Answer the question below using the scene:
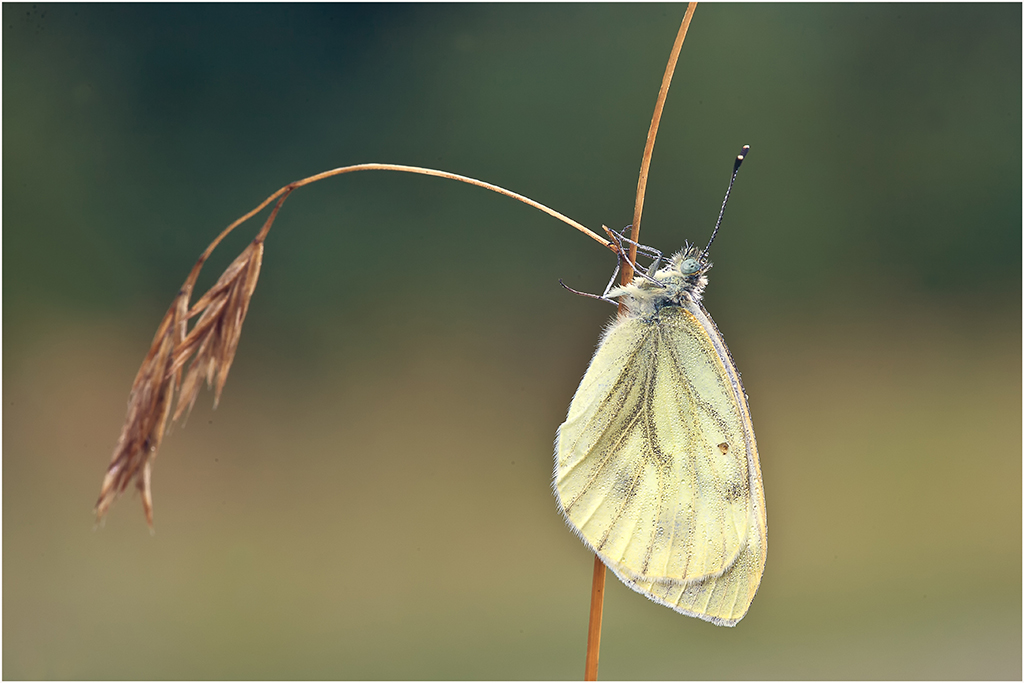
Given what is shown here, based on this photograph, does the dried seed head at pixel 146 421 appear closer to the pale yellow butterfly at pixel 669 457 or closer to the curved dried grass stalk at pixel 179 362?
the curved dried grass stalk at pixel 179 362

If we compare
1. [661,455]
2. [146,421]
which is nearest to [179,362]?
[146,421]

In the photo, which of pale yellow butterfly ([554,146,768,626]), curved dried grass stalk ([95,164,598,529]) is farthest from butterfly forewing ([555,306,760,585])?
curved dried grass stalk ([95,164,598,529])

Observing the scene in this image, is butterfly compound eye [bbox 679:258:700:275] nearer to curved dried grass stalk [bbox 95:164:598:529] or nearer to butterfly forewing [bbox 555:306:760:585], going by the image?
butterfly forewing [bbox 555:306:760:585]

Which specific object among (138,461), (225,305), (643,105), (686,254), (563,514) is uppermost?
(643,105)

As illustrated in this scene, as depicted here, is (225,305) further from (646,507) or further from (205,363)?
(646,507)

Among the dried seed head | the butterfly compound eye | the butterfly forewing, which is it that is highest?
the butterfly compound eye

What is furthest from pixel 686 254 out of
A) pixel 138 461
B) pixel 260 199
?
pixel 260 199

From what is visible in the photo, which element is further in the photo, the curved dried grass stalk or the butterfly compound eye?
the butterfly compound eye
